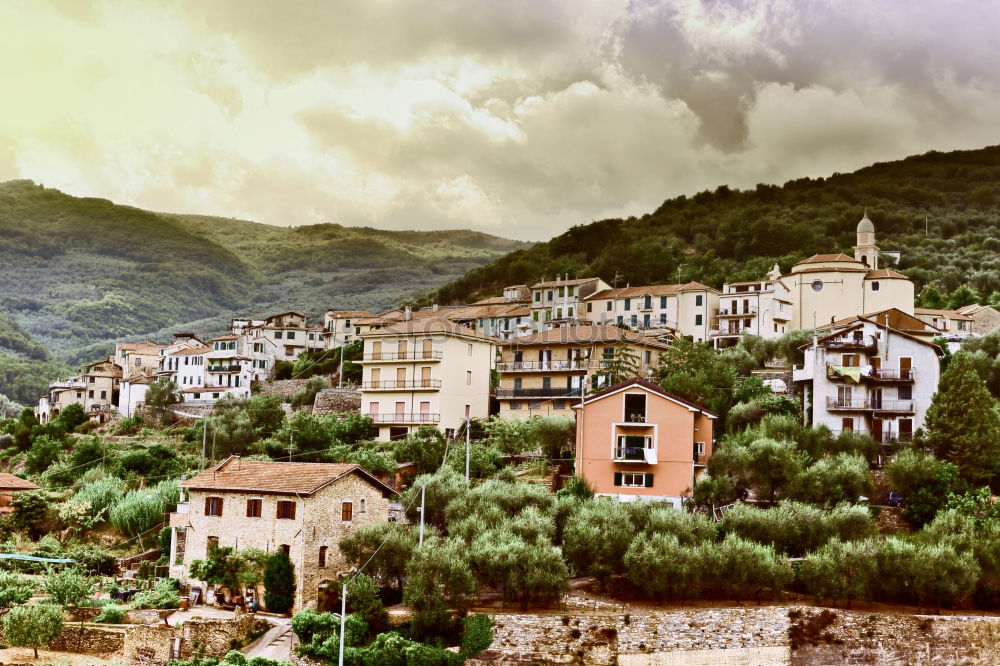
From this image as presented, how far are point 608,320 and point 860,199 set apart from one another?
216 feet

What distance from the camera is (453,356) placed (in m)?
68.0

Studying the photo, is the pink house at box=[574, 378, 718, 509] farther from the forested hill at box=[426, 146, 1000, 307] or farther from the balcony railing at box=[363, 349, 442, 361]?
the forested hill at box=[426, 146, 1000, 307]

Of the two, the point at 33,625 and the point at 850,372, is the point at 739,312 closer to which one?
the point at 850,372

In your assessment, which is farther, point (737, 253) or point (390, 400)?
point (737, 253)

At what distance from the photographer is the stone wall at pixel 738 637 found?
126 feet

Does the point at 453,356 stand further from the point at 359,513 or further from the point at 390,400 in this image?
the point at 359,513

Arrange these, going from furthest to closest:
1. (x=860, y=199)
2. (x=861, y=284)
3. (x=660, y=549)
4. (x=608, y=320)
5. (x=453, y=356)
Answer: (x=860, y=199), (x=608, y=320), (x=861, y=284), (x=453, y=356), (x=660, y=549)

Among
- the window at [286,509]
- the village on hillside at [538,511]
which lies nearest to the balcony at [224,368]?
the village on hillside at [538,511]

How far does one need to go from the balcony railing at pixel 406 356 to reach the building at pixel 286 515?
2144cm

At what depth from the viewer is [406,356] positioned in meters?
68.4

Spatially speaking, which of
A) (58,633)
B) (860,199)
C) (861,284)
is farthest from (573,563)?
(860,199)

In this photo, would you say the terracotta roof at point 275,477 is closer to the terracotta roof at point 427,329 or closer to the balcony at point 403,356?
the balcony at point 403,356

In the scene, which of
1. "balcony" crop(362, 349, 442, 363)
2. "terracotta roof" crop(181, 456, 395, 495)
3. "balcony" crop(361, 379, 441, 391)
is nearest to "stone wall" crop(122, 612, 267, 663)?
"terracotta roof" crop(181, 456, 395, 495)

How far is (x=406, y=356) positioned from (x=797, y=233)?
2431 inches
